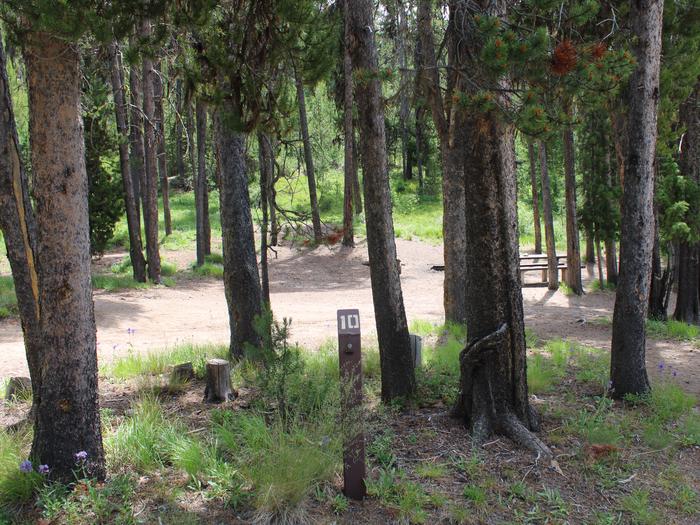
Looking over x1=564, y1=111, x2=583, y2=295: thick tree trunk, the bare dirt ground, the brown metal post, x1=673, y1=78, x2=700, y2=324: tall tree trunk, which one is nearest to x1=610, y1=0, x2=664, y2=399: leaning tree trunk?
the bare dirt ground

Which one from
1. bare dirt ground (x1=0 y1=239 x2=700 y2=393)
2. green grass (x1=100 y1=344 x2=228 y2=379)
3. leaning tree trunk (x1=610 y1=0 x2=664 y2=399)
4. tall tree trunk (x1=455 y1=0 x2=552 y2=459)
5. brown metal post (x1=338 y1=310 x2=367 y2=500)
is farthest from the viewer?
bare dirt ground (x1=0 y1=239 x2=700 y2=393)

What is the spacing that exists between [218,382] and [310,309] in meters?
9.39

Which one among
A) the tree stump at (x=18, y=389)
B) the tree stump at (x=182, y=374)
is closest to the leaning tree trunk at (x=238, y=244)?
the tree stump at (x=182, y=374)

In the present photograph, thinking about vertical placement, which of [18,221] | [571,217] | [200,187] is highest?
[200,187]

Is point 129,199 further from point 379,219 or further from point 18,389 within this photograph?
point 379,219

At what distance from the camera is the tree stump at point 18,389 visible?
251 inches

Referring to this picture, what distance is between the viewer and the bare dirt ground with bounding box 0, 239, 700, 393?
10.3 meters

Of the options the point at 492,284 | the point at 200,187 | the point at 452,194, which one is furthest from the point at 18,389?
the point at 200,187

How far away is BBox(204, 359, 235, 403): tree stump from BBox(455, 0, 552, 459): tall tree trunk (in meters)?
2.30

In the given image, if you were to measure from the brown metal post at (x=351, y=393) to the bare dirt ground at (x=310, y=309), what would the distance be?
4957mm

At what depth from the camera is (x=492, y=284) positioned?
586 cm

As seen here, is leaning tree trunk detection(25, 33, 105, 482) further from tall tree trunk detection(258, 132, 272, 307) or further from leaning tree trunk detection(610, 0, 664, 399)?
leaning tree trunk detection(610, 0, 664, 399)

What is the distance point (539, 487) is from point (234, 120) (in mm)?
4276

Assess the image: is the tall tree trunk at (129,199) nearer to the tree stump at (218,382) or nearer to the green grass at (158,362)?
the green grass at (158,362)
